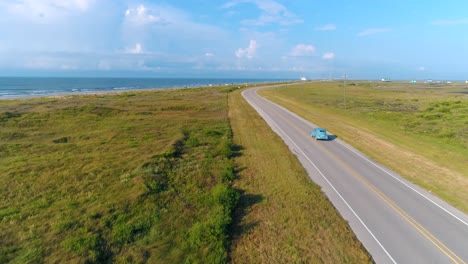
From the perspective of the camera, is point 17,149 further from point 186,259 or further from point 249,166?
point 186,259

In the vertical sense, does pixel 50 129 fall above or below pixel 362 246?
above

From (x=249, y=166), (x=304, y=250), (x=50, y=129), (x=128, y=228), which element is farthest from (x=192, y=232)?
(x=50, y=129)

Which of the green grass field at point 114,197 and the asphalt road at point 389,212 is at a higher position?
the green grass field at point 114,197

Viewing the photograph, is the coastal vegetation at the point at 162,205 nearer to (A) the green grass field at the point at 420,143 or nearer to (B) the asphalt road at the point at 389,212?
(B) the asphalt road at the point at 389,212

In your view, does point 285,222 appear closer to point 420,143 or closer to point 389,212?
point 389,212

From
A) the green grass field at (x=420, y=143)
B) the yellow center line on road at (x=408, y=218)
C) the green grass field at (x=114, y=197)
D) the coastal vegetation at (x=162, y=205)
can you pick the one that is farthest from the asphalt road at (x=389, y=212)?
the green grass field at (x=114, y=197)

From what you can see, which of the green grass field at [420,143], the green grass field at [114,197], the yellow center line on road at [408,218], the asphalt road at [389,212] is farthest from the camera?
the green grass field at [420,143]

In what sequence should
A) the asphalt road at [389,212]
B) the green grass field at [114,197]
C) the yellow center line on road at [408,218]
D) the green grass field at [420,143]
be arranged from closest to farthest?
the green grass field at [114,197] < the yellow center line on road at [408,218] < the asphalt road at [389,212] < the green grass field at [420,143]

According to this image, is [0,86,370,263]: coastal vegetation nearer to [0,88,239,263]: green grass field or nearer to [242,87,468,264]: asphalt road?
[0,88,239,263]: green grass field
